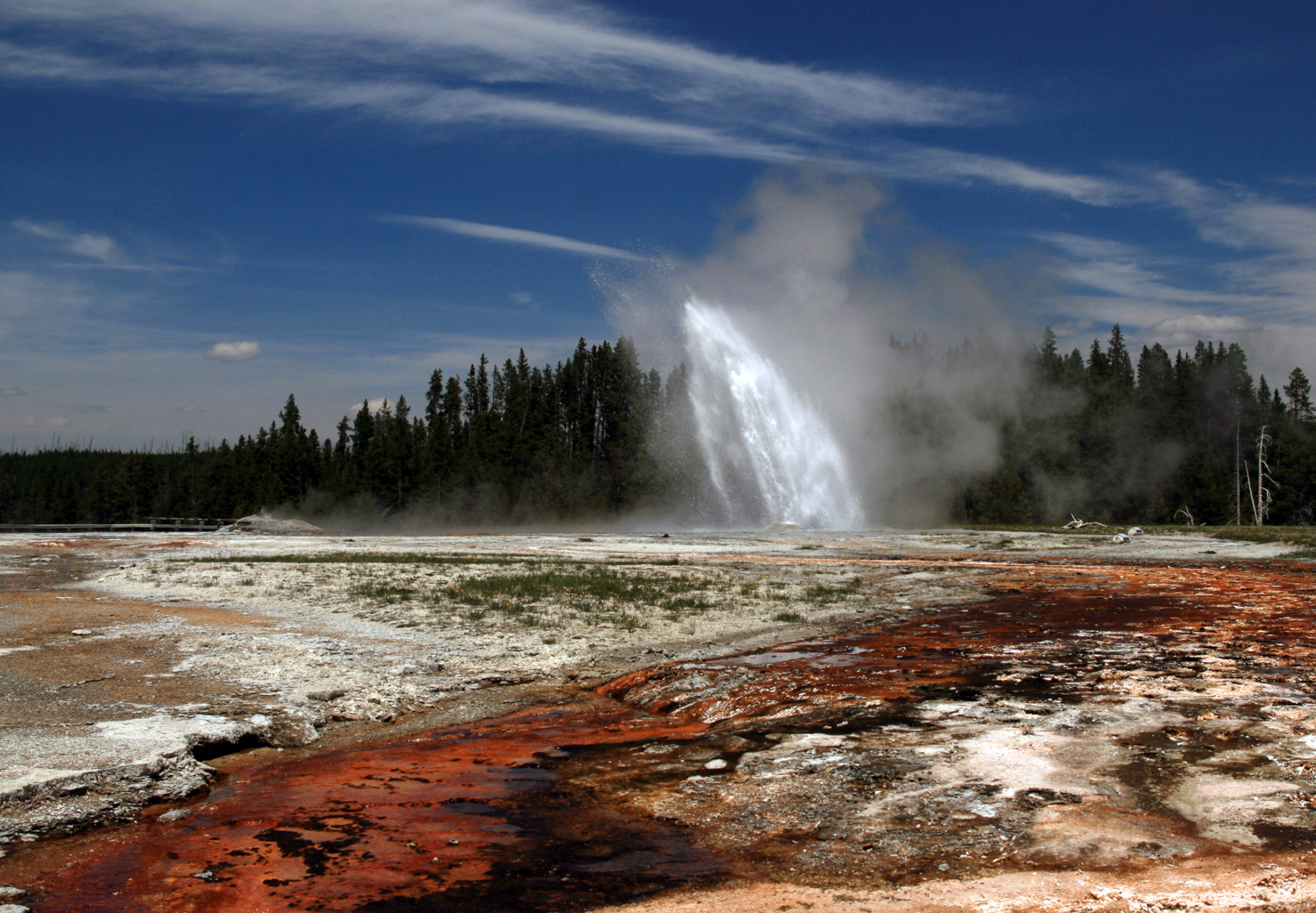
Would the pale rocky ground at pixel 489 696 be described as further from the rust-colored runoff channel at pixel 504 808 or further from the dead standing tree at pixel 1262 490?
the dead standing tree at pixel 1262 490

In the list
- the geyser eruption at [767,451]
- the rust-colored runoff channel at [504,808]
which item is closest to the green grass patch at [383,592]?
the rust-colored runoff channel at [504,808]

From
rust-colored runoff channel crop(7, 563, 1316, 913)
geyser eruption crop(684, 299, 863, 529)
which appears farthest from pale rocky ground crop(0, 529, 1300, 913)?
geyser eruption crop(684, 299, 863, 529)

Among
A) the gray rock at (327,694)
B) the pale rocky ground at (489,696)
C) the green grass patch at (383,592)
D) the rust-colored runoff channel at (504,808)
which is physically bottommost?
the rust-colored runoff channel at (504,808)

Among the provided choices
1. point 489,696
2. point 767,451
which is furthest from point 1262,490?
point 489,696

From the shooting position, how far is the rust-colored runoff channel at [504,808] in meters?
5.27

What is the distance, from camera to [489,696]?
10.7m

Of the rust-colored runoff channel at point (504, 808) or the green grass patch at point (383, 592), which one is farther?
the green grass patch at point (383, 592)

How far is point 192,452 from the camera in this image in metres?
127

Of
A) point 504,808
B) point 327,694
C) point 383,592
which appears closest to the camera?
point 504,808

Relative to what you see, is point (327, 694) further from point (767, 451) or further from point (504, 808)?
point (767, 451)

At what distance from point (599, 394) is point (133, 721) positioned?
94055 millimetres

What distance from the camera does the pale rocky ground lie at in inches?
238

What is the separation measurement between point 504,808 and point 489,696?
4110mm

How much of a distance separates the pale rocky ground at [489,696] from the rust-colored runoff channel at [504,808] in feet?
1.55
